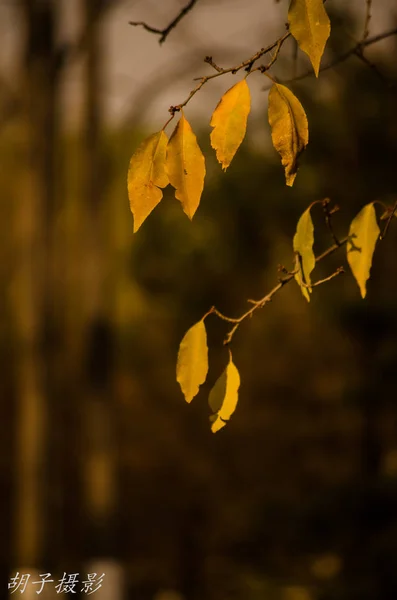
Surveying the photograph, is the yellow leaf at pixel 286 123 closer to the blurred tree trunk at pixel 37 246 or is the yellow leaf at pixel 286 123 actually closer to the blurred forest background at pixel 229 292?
the blurred forest background at pixel 229 292

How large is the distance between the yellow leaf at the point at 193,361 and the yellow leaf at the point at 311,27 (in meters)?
0.26

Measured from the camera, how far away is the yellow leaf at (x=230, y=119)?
0.61m

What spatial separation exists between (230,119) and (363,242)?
0.21 metres

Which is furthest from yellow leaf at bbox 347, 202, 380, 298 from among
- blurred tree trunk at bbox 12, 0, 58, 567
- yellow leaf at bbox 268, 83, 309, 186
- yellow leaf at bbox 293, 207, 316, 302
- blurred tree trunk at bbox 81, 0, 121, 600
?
blurred tree trunk at bbox 12, 0, 58, 567

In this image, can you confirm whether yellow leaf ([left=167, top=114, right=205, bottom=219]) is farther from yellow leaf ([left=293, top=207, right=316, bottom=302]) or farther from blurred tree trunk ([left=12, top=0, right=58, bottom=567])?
blurred tree trunk ([left=12, top=0, right=58, bottom=567])

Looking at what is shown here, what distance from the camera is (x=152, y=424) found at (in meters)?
8.34

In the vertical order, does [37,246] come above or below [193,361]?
above

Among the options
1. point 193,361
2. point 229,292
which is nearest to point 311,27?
point 193,361

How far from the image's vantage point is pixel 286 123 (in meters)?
0.62

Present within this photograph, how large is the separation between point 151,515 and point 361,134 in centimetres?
542

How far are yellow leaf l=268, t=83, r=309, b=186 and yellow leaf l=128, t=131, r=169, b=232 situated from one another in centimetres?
10

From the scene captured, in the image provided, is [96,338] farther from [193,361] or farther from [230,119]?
[230,119]

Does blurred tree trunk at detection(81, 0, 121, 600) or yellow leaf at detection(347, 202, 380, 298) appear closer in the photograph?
yellow leaf at detection(347, 202, 380, 298)

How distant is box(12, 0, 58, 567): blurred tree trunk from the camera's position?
3.40 metres
